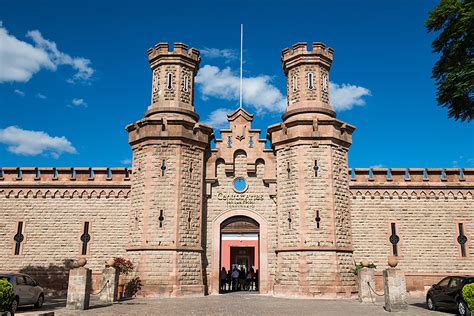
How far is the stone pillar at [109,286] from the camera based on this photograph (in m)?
17.3

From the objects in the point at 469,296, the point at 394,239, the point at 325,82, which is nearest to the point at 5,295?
the point at 469,296

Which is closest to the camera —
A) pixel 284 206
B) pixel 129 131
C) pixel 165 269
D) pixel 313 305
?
pixel 313 305

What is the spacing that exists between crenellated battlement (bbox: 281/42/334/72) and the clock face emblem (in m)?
6.30

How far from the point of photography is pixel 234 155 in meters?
22.1

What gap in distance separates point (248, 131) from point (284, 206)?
14.4 ft

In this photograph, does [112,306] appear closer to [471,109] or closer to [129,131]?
[129,131]

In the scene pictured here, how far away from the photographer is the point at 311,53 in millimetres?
21453

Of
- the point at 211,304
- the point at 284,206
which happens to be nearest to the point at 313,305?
the point at 211,304

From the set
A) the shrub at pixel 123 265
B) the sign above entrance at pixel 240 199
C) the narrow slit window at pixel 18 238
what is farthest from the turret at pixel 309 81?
the narrow slit window at pixel 18 238

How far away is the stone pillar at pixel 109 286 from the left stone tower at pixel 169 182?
1.51m

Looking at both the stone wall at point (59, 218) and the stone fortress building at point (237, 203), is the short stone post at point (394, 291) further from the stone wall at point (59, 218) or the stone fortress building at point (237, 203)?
the stone wall at point (59, 218)

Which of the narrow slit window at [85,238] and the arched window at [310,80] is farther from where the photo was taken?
the narrow slit window at [85,238]

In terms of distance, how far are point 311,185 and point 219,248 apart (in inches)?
208

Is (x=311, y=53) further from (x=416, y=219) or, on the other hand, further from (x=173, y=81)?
(x=416, y=219)
